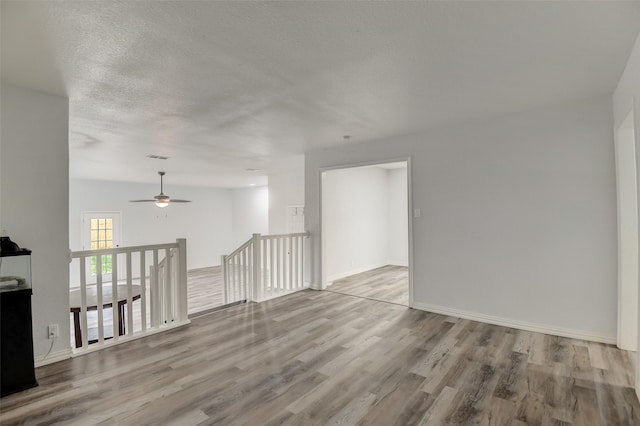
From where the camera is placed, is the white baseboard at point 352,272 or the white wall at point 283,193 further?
the white wall at point 283,193

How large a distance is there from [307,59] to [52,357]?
3.31 m

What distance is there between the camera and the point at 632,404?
203 centimetres

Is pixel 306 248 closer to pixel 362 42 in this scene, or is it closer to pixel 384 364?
pixel 384 364

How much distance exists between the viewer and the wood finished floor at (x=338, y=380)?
6.47ft

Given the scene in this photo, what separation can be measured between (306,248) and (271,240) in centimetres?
73

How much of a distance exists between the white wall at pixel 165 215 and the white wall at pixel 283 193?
338cm

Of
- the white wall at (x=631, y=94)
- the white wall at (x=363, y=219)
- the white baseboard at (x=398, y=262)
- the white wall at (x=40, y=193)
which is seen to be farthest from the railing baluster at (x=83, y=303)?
the white baseboard at (x=398, y=262)

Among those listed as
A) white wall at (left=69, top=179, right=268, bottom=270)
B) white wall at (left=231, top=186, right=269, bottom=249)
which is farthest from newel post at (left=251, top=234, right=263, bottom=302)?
white wall at (left=69, top=179, right=268, bottom=270)

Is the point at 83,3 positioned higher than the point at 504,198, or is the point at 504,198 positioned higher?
the point at 83,3

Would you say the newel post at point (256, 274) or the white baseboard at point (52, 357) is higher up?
the newel post at point (256, 274)

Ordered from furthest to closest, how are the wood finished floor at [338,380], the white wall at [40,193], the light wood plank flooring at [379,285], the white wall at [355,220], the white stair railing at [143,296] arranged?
1. the white wall at [355,220]
2. the light wood plank flooring at [379,285]
3. the white stair railing at [143,296]
4. the white wall at [40,193]
5. the wood finished floor at [338,380]

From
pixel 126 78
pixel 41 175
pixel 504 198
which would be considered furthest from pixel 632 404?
pixel 41 175

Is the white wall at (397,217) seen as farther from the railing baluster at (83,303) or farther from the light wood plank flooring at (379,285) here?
the railing baluster at (83,303)

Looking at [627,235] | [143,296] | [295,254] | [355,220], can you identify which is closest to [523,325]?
[627,235]
